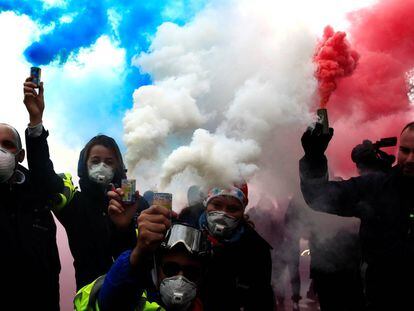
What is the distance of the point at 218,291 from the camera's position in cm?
355

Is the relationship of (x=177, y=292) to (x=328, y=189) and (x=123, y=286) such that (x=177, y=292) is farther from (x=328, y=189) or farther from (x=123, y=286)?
(x=328, y=189)

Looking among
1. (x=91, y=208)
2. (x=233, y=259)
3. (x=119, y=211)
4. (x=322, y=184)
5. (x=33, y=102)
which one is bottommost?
(x=233, y=259)

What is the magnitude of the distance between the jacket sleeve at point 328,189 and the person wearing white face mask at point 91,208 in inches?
58.0

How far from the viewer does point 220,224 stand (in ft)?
12.9

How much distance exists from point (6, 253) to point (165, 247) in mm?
1227

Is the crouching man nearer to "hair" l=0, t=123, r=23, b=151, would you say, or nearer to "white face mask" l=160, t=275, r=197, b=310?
"white face mask" l=160, t=275, r=197, b=310

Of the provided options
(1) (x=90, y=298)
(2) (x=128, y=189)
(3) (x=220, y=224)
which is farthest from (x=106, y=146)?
(1) (x=90, y=298)

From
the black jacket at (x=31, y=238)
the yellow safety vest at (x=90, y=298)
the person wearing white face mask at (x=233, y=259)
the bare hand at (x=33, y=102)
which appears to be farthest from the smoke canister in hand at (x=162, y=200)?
the bare hand at (x=33, y=102)

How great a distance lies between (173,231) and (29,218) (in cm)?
130

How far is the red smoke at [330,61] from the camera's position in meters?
7.11

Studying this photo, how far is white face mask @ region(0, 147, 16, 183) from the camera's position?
335 centimetres

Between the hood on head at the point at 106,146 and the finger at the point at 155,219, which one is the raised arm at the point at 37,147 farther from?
the finger at the point at 155,219

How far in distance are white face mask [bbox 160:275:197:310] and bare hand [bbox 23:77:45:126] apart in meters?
1.79

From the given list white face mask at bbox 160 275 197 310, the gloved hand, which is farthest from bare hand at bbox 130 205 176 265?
the gloved hand
